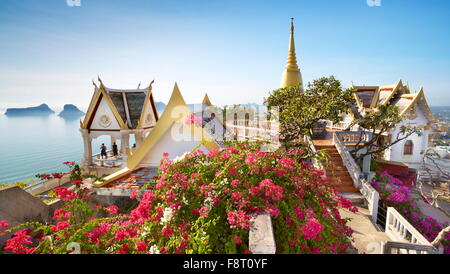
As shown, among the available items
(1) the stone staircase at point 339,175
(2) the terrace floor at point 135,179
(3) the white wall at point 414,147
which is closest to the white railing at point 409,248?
(1) the stone staircase at point 339,175

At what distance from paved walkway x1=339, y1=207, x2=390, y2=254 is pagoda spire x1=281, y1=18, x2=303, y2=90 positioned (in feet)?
51.6

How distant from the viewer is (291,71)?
72.2 ft

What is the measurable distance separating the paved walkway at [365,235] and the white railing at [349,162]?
170cm

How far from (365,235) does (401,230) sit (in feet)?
2.84

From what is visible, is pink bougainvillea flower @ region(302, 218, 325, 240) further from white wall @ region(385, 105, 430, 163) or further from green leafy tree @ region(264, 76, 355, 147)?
white wall @ region(385, 105, 430, 163)

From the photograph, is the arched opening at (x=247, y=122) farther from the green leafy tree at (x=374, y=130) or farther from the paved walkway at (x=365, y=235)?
the paved walkway at (x=365, y=235)

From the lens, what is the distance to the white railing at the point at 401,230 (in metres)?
5.36

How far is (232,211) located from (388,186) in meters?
9.70

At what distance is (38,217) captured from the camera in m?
5.85

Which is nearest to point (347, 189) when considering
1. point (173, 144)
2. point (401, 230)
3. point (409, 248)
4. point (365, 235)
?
point (365, 235)

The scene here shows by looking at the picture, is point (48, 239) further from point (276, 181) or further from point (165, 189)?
point (276, 181)

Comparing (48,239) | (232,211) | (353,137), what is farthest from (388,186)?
(48,239)

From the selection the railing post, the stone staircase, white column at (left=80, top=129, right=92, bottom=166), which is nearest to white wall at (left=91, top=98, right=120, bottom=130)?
white column at (left=80, top=129, right=92, bottom=166)
